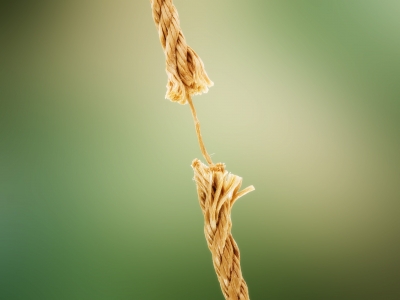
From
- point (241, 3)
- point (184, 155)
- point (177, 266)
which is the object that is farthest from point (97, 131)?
point (241, 3)

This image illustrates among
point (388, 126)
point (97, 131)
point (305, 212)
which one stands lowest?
point (305, 212)

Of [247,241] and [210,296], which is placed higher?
[247,241]

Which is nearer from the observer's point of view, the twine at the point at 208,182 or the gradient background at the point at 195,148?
the twine at the point at 208,182

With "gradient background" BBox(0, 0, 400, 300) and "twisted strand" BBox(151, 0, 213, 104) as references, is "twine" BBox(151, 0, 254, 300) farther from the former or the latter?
"gradient background" BBox(0, 0, 400, 300)

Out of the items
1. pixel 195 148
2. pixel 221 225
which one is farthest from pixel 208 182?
pixel 195 148

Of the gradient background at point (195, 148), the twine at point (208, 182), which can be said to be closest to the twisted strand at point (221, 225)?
the twine at point (208, 182)

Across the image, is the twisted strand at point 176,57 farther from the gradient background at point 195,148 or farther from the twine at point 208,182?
the gradient background at point 195,148

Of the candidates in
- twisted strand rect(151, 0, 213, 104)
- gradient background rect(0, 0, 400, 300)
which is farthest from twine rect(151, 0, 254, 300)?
gradient background rect(0, 0, 400, 300)

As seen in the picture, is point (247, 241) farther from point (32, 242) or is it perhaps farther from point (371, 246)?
point (32, 242)
